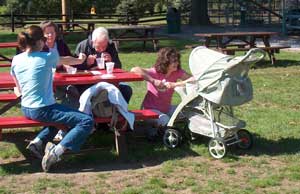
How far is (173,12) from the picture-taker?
85.7 ft

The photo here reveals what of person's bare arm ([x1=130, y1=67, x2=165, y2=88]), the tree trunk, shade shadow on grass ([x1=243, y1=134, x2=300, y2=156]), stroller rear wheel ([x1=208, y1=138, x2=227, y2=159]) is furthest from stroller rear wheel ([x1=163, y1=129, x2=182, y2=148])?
the tree trunk

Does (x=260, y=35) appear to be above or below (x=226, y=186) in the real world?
above

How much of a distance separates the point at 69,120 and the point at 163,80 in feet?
4.58

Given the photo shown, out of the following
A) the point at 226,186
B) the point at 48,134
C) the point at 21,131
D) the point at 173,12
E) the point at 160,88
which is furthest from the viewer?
the point at 173,12

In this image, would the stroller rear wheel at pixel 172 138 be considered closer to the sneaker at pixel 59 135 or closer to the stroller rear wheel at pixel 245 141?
the stroller rear wheel at pixel 245 141

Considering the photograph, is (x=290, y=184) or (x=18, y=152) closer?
(x=290, y=184)

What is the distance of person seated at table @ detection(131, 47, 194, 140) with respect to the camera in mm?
6703

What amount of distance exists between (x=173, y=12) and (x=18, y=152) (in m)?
20.2

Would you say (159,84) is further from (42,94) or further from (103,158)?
(42,94)

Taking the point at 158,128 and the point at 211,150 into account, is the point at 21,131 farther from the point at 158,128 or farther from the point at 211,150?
the point at 211,150

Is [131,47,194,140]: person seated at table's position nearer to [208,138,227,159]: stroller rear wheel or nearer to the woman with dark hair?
[208,138,227,159]: stroller rear wheel

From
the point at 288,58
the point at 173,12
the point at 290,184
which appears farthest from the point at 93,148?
the point at 173,12

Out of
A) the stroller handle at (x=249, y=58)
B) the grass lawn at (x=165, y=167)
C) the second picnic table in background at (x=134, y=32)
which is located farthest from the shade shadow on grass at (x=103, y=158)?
the second picnic table in background at (x=134, y=32)

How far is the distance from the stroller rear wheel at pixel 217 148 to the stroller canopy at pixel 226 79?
16.7 inches
